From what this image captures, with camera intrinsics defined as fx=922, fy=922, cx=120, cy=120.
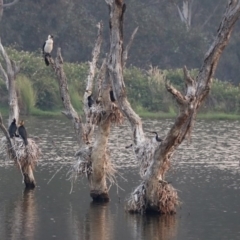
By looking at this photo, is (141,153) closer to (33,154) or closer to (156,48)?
(33,154)

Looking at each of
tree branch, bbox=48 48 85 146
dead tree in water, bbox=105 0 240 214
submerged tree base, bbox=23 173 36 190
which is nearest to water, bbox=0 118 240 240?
submerged tree base, bbox=23 173 36 190

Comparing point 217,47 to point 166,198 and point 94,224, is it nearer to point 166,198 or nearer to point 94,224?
point 166,198

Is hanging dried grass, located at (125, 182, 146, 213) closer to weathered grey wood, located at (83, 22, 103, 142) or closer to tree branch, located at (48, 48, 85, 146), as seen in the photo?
weathered grey wood, located at (83, 22, 103, 142)

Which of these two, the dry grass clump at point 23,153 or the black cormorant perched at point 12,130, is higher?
the black cormorant perched at point 12,130

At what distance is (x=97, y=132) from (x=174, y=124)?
2.33 metres

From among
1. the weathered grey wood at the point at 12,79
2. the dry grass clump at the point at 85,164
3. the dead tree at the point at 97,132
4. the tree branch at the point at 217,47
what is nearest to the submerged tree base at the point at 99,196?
the dead tree at the point at 97,132

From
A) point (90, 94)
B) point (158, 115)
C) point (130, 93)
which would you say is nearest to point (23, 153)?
point (90, 94)

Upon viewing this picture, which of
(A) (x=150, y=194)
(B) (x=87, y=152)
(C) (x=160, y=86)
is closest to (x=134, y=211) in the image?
(A) (x=150, y=194)

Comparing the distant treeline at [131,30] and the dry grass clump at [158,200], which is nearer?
the dry grass clump at [158,200]

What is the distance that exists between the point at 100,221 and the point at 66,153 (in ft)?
27.3

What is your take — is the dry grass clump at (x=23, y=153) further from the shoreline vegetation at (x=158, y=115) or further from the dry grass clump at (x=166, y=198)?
the shoreline vegetation at (x=158, y=115)

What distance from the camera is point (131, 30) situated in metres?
49.0

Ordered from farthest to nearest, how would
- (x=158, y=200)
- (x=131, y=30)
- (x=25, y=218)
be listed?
(x=131, y=30) < (x=25, y=218) < (x=158, y=200)

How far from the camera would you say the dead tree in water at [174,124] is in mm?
13594
